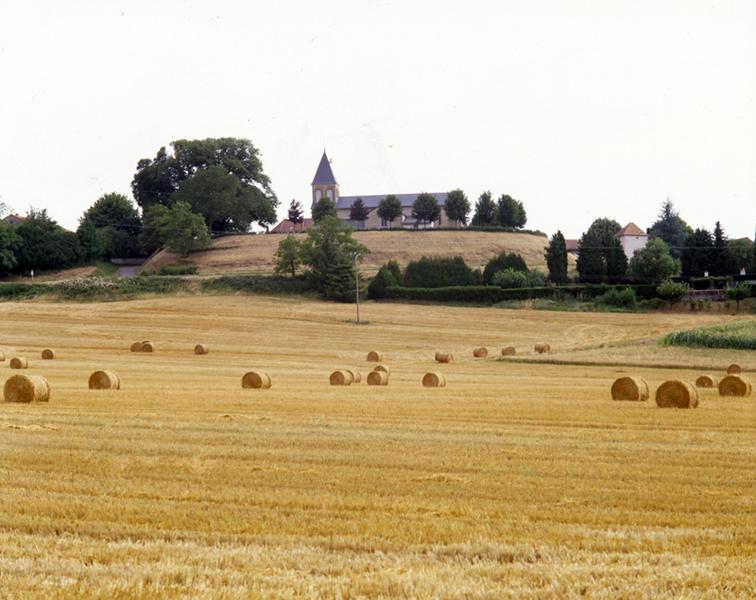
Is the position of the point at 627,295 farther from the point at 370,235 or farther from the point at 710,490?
the point at 710,490

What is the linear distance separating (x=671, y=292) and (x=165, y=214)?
65335 millimetres

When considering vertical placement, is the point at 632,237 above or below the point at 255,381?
above

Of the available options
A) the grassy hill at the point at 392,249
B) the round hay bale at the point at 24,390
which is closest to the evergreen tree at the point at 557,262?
the grassy hill at the point at 392,249

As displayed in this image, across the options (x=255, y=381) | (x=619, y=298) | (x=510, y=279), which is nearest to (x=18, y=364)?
(x=255, y=381)

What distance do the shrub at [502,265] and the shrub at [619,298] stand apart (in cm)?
1629

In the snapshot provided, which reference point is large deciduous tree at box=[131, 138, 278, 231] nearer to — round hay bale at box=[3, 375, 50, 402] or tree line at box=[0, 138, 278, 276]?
tree line at box=[0, 138, 278, 276]

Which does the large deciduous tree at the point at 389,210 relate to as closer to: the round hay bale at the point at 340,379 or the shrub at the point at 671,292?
the shrub at the point at 671,292

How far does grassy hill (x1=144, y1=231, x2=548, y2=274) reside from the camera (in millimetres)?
121562

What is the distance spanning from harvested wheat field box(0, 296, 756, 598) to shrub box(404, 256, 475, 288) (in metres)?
70.9

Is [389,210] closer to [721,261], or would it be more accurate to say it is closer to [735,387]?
[721,261]

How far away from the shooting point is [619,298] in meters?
89.9

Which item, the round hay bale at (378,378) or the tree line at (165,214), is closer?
the round hay bale at (378,378)

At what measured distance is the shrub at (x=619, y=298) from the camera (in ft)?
294

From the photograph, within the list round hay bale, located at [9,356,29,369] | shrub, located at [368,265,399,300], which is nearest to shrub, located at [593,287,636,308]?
shrub, located at [368,265,399,300]
